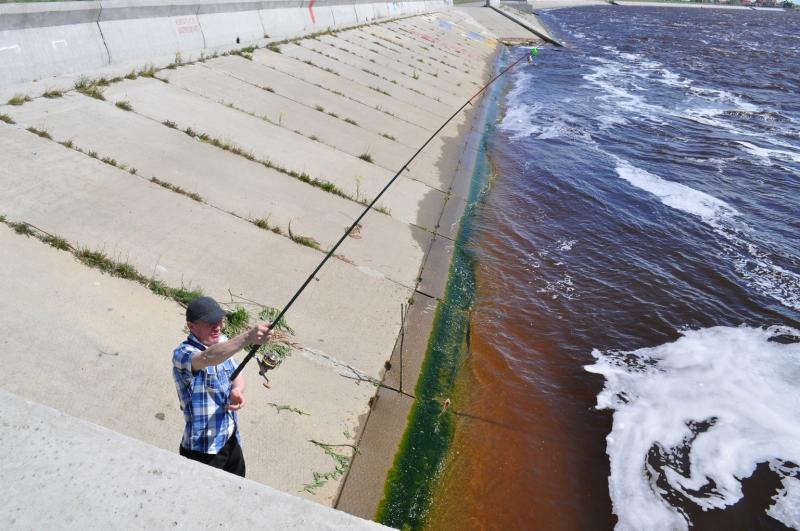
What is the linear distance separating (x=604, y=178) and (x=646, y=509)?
10.3 m

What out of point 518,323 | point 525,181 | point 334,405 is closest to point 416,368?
point 334,405

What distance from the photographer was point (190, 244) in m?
6.44

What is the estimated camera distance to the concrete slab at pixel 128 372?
423 centimetres

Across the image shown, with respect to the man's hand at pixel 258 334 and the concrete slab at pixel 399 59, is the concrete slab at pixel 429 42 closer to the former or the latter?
the concrete slab at pixel 399 59

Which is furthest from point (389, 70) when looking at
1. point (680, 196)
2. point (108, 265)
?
point (108, 265)

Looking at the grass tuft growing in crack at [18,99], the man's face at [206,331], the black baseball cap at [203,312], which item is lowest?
the grass tuft growing in crack at [18,99]

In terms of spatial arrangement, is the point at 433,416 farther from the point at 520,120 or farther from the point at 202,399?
the point at 520,120

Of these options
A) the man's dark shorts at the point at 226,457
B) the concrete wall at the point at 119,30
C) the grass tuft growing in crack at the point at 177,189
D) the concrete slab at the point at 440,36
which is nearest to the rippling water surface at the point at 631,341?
the man's dark shorts at the point at 226,457

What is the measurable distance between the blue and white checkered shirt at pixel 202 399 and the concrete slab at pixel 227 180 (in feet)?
13.2

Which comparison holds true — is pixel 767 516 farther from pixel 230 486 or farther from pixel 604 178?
pixel 604 178

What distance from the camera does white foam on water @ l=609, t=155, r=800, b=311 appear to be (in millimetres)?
9517

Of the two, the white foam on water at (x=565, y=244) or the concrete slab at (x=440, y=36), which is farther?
the concrete slab at (x=440, y=36)

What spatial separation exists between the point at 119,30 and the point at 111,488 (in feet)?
33.8

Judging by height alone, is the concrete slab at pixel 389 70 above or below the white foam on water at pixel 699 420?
above
